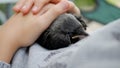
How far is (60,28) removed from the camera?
2.00 ft

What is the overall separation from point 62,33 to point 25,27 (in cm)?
10

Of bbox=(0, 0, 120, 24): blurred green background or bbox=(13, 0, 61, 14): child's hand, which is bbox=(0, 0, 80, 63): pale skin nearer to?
bbox=(13, 0, 61, 14): child's hand

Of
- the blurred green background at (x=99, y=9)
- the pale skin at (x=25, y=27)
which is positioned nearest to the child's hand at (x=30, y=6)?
the pale skin at (x=25, y=27)

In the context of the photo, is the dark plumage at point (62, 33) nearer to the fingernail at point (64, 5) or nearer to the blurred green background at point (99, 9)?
the fingernail at point (64, 5)

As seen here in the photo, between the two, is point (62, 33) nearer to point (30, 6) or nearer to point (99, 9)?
point (30, 6)

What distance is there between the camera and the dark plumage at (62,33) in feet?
1.99

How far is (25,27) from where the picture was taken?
66cm

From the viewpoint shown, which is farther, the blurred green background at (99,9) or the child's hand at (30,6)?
the blurred green background at (99,9)

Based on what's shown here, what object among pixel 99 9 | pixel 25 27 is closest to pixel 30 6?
pixel 25 27

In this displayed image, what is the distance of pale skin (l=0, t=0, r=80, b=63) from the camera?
641 mm

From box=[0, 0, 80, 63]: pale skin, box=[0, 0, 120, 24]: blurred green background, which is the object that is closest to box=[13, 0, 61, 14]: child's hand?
box=[0, 0, 80, 63]: pale skin

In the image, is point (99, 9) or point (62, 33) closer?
point (62, 33)

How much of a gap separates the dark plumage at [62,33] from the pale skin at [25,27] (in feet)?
0.07

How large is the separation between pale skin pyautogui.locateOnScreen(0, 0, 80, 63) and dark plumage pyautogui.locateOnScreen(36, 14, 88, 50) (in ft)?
0.07
